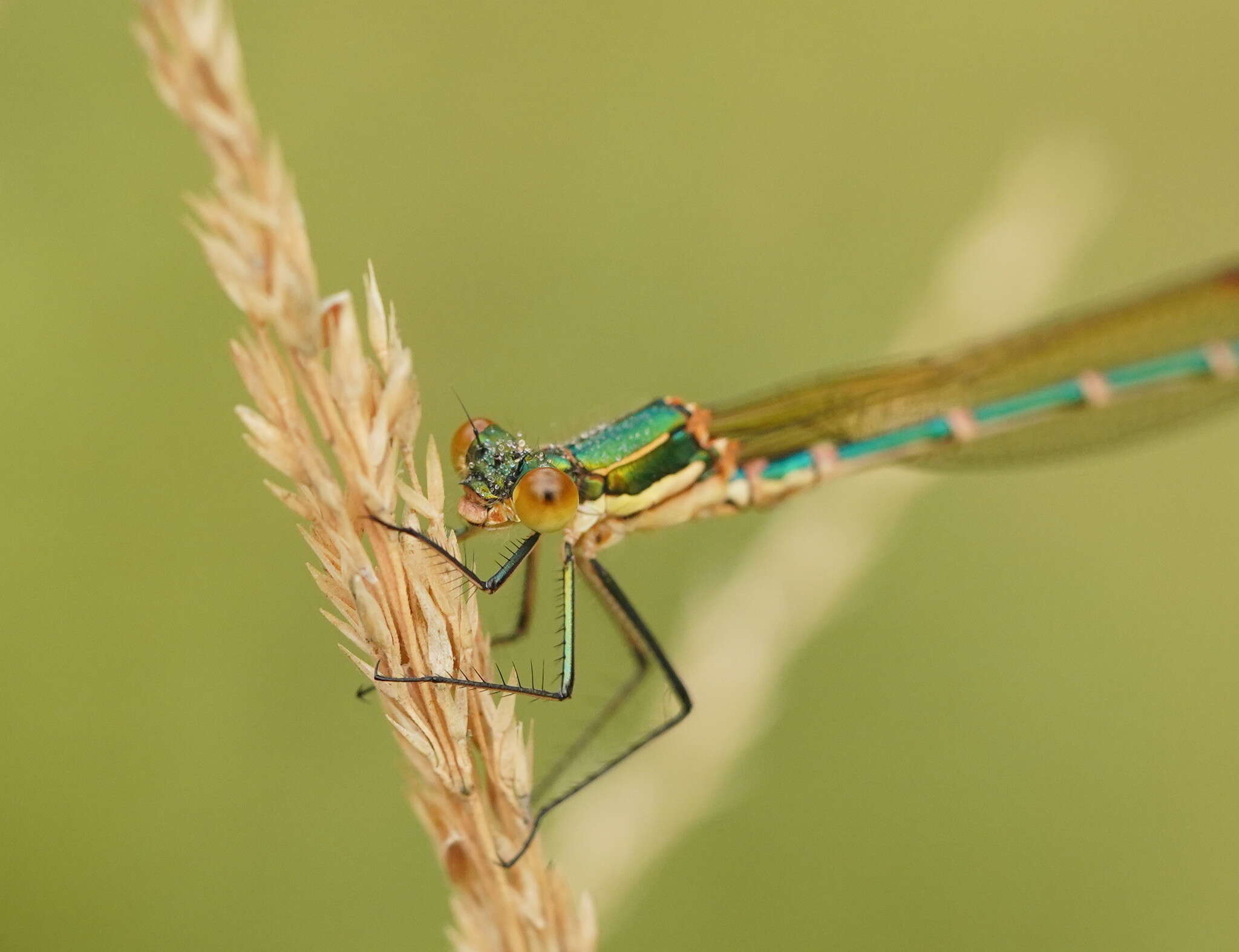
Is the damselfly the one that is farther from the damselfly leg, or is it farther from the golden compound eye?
the golden compound eye

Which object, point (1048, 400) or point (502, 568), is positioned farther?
point (1048, 400)

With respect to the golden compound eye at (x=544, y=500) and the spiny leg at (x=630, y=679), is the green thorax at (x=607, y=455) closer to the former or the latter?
the golden compound eye at (x=544, y=500)

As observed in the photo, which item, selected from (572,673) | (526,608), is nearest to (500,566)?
(572,673)

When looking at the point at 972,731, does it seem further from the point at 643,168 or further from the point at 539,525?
the point at 643,168

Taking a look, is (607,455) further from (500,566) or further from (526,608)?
(526,608)

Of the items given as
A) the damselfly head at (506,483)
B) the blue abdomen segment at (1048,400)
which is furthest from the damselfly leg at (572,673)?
the blue abdomen segment at (1048,400)
